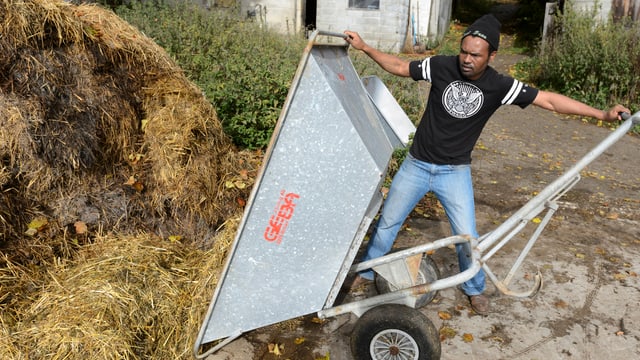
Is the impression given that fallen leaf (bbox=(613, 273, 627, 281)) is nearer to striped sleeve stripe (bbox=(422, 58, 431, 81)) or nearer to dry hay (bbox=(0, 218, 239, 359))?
striped sleeve stripe (bbox=(422, 58, 431, 81))

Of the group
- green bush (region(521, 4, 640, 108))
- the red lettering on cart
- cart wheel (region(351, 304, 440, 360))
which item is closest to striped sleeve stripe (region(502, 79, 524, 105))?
cart wheel (region(351, 304, 440, 360))

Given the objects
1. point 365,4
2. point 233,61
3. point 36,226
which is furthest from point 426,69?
point 365,4

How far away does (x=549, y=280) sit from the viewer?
427cm

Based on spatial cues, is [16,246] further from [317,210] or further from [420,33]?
[420,33]

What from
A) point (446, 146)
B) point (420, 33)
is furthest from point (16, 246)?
point (420, 33)

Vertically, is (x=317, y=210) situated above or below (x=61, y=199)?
above

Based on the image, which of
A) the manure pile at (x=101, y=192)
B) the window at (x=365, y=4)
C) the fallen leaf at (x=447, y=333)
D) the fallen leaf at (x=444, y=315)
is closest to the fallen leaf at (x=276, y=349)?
the manure pile at (x=101, y=192)

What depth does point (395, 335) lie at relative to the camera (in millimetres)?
2865

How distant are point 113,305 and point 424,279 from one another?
202 centimetres

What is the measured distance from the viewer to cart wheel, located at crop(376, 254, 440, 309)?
3633mm

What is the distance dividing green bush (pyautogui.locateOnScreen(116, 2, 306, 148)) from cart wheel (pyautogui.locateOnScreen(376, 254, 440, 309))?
7.25ft

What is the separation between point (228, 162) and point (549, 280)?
2.90 meters

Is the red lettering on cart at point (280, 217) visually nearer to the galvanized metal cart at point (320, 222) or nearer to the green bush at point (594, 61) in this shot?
the galvanized metal cart at point (320, 222)

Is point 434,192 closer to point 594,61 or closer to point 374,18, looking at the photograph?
point 594,61
